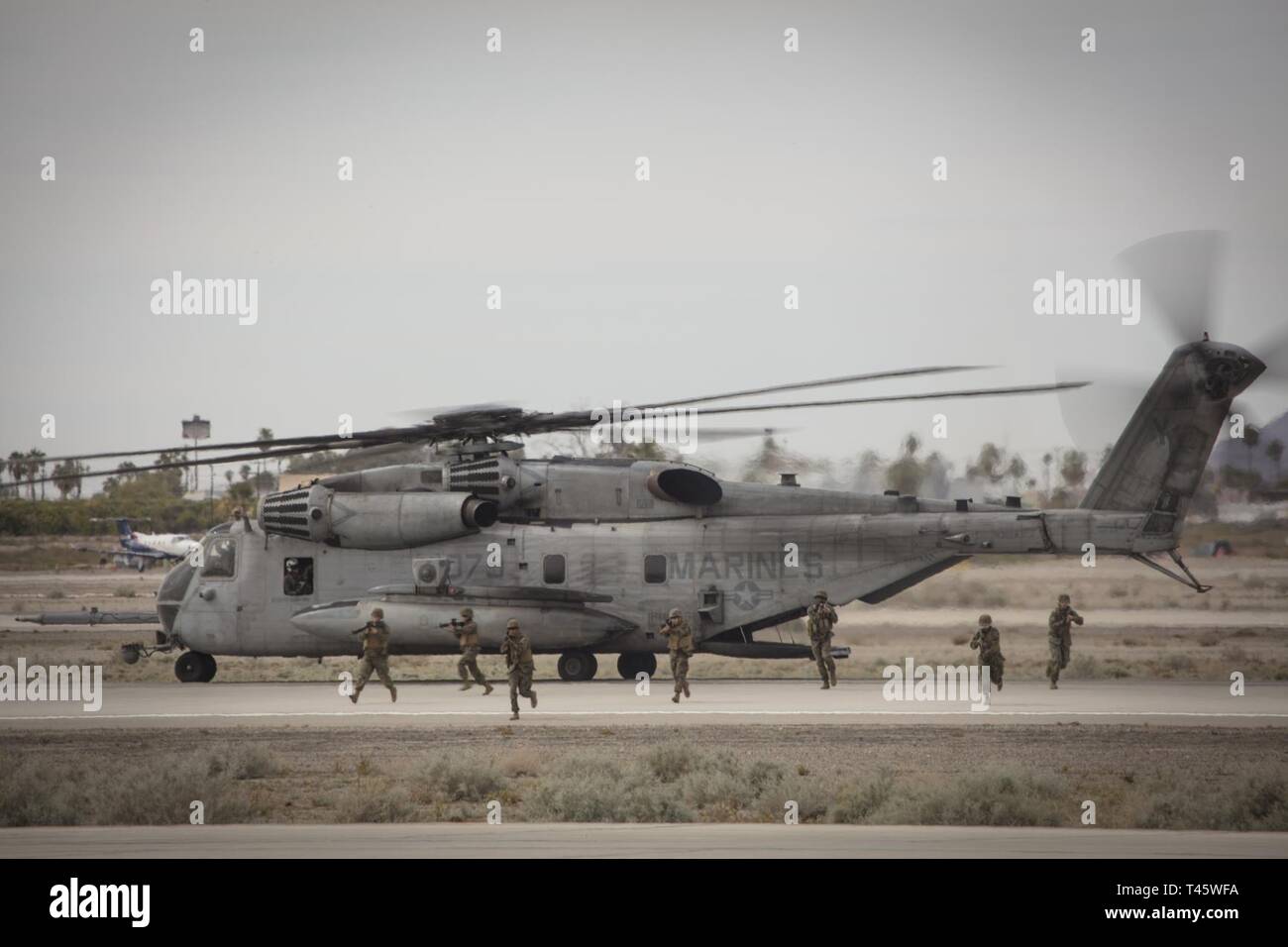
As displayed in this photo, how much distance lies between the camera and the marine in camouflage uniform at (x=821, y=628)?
28.5 m

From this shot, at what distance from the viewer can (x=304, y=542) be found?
31.4 meters

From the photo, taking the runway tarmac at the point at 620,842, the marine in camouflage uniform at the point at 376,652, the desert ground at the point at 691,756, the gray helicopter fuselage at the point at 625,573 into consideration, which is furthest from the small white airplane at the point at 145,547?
the runway tarmac at the point at 620,842

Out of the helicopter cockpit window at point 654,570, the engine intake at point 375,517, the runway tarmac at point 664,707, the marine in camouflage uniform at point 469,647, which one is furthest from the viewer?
the engine intake at point 375,517

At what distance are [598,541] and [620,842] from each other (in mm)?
14988

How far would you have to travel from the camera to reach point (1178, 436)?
2847 centimetres

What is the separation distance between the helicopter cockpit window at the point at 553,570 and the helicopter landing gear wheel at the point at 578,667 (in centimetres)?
151

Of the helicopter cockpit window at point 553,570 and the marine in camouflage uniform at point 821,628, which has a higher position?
the helicopter cockpit window at point 553,570

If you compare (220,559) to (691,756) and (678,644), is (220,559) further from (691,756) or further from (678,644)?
(691,756)

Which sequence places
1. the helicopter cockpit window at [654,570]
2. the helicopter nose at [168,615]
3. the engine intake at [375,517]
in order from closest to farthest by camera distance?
1. the helicopter cockpit window at [654,570]
2. the engine intake at [375,517]
3. the helicopter nose at [168,615]

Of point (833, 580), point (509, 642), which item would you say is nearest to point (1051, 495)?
point (833, 580)

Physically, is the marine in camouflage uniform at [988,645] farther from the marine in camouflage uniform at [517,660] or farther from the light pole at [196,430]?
the light pole at [196,430]
